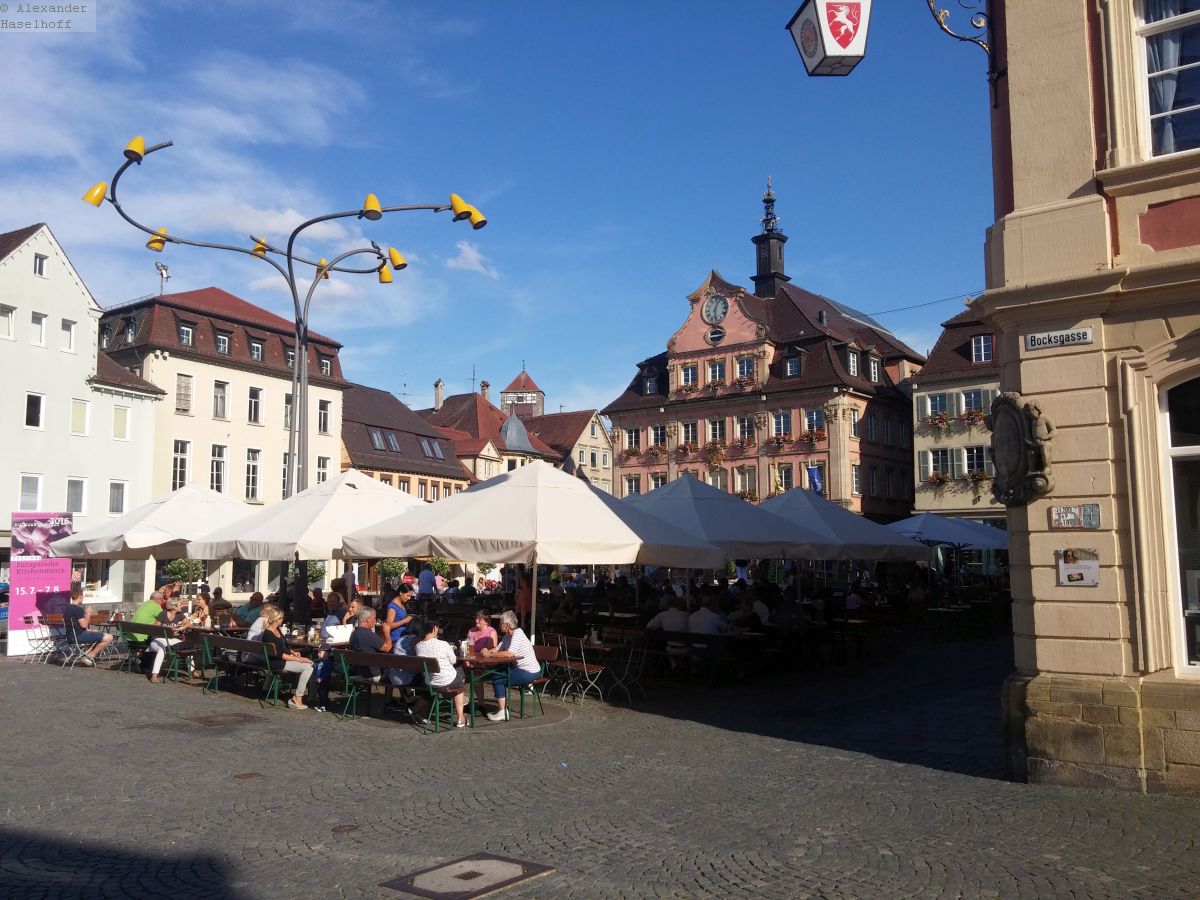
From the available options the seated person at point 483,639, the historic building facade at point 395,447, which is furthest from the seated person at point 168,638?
the historic building facade at point 395,447

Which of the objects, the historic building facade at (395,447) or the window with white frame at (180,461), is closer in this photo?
the window with white frame at (180,461)

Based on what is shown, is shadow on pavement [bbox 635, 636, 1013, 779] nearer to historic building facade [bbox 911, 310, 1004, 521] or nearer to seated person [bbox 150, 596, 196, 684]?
seated person [bbox 150, 596, 196, 684]

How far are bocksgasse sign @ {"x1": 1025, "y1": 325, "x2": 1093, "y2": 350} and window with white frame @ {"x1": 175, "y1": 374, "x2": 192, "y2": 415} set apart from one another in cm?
4436

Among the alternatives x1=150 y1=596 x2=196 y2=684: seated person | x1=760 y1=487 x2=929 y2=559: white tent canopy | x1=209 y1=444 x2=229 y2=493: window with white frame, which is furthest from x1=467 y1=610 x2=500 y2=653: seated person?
x1=209 y1=444 x2=229 y2=493: window with white frame

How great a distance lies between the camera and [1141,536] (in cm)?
873

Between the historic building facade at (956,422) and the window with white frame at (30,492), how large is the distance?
3715 centimetres

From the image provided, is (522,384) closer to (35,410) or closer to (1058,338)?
(35,410)

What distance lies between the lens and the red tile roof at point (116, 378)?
140 ft

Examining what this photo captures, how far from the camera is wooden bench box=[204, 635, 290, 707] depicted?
13.5 metres

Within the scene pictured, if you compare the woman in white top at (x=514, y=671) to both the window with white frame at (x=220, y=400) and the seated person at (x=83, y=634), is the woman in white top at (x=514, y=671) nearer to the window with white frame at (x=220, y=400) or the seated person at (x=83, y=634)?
the seated person at (x=83, y=634)

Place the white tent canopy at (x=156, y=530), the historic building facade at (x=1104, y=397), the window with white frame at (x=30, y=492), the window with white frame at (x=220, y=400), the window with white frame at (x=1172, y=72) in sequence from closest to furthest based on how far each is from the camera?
the historic building facade at (x=1104, y=397) → the window with white frame at (x=1172, y=72) → the white tent canopy at (x=156, y=530) → the window with white frame at (x=30, y=492) → the window with white frame at (x=220, y=400)

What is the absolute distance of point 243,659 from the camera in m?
14.4

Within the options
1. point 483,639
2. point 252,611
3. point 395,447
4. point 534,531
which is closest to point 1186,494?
point 534,531

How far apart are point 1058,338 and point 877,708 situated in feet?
18.5
